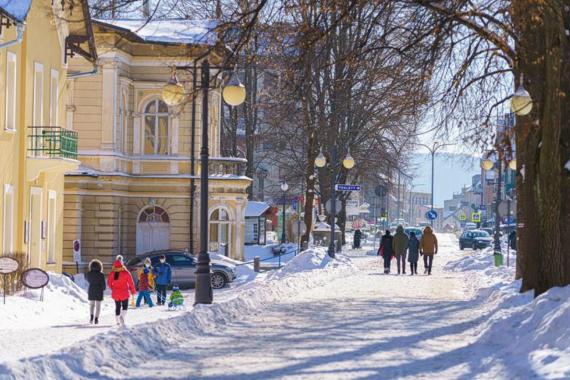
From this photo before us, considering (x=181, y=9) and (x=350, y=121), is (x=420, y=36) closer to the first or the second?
(x=181, y=9)

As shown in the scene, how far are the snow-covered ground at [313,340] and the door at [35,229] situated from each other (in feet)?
15.1

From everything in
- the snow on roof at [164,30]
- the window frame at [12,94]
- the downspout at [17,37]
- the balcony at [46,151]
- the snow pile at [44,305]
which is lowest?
the snow pile at [44,305]

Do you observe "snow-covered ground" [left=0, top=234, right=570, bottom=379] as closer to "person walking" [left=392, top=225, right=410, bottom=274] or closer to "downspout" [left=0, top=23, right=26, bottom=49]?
"downspout" [left=0, top=23, right=26, bottom=49]

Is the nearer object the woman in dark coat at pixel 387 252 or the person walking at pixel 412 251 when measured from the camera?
the person walking at pixel 412 251

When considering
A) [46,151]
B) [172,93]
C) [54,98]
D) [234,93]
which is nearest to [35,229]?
[46,151]

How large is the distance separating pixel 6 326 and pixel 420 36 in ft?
31.6

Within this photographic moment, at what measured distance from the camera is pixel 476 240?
259 feet

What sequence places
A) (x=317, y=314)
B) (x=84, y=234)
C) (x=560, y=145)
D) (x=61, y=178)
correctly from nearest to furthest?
(x=560, y=145) → (x=317, y=314) → (x=61, y=178) → (x=84, y=234)

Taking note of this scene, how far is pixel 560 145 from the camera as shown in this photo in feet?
67.3

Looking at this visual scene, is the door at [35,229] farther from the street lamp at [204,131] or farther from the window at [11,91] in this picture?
the street lamp at [204,131]

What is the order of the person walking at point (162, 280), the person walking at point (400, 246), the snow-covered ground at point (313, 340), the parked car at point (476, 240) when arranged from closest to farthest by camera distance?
the snow-covered ground at point (313, 340), the person walking at point (162, 280), the person walking at point (400, 246), the parked car at point (476, 240)

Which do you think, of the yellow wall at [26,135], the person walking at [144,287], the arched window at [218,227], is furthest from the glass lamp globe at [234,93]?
the arched window at [218,227]

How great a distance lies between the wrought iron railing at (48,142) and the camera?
103ft

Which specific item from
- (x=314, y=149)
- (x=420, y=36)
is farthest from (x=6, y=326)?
(x=314, y=149)
